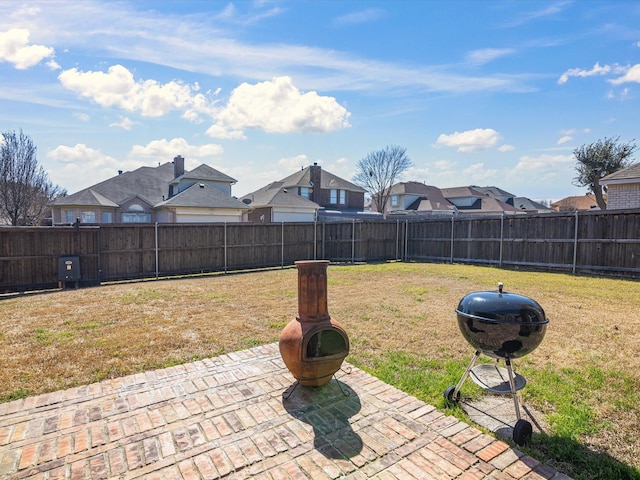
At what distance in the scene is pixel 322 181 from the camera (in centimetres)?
3544

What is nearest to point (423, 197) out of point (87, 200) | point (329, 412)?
point (87, 200)

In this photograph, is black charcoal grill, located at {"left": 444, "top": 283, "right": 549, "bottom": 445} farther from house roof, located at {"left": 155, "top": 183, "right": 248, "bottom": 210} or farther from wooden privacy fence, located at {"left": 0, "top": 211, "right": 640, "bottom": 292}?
house roof, located at {"left": 155, "top": 183, "right": 248, "bottom": 210}

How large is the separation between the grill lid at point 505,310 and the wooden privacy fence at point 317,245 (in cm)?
999

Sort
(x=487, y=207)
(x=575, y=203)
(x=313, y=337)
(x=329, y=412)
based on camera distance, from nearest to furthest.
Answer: (x=329, y=412) < (x=313, y=337) < (x=487, y=207) < (x=575, y=203)

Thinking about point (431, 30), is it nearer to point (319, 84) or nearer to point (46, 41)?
point (319, 84)

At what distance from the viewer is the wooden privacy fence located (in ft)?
29.6

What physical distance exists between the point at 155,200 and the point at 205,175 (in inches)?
168

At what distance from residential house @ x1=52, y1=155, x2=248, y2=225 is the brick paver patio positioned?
68.1 ft

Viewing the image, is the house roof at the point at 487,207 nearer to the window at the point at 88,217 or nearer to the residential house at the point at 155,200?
the residential house at the point at 155,200

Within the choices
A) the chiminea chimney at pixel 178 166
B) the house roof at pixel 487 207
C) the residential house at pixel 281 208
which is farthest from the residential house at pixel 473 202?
the chiminea chimney at pixel 178 166

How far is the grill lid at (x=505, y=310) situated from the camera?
2473 mm

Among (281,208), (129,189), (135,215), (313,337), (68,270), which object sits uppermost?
(129,189)

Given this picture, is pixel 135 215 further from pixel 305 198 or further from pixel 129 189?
pixel 305 198

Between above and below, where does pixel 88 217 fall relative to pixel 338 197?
below
